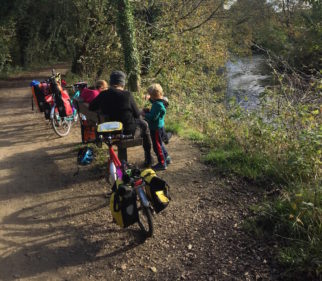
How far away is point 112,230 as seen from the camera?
4234 millimetres

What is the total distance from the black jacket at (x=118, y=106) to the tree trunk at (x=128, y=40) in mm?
7124

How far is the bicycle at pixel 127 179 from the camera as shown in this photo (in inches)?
145


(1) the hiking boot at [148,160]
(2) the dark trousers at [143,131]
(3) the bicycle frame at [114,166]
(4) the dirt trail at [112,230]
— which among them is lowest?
(4) the dirt trail at [112,230]

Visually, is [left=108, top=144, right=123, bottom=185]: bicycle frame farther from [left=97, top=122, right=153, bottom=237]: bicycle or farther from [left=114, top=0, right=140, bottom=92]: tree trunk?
[left=114, top=0, right=140, bottom=92]: tree trunk

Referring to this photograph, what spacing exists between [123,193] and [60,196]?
2115mm

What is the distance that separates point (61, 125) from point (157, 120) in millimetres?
3548

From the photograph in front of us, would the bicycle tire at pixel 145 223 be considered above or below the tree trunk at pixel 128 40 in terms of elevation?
below

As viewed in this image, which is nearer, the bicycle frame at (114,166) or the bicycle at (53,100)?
the bicycle frame at (114,166)

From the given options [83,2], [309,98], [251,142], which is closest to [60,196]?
[251,142]

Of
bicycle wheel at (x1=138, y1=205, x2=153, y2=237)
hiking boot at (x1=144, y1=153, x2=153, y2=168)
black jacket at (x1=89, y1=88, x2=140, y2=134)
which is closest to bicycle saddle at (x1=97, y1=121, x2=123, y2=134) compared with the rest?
black jacket at (x1=89, y1=88, x2=140, y2=134)

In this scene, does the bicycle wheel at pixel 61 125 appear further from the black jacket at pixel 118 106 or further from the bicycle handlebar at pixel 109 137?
the bicycle handlebar at pixel 109 137

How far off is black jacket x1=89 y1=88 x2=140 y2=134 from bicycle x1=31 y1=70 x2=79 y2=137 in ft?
10.1

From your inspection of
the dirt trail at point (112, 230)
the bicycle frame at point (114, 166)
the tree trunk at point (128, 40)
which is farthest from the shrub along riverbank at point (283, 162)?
the tree trunk at point (128, 40)

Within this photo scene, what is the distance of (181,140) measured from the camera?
739cm
